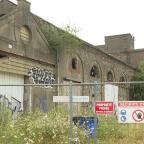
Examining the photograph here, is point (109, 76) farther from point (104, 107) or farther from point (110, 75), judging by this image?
point (104, 107)

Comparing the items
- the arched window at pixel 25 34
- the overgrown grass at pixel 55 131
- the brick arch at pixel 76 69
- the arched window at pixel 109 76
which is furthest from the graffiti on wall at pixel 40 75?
the arched window at pixel 109 76

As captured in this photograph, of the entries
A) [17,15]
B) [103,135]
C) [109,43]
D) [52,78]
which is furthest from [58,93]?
[109,43]

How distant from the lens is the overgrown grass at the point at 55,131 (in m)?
11.3

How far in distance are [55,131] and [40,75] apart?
12.8 metres

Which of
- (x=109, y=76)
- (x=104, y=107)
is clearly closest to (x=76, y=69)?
(x=109, y=76)

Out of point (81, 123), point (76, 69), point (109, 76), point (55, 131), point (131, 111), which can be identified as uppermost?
point (109, 76)

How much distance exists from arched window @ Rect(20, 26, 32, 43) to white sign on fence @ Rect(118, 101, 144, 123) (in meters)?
13.5

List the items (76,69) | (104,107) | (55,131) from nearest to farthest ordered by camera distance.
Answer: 1. (104,107)
2. (55,131)
3. (76,69)

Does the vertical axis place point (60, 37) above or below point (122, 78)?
above

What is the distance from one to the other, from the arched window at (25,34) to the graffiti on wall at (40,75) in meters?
1.74

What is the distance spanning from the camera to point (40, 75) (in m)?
24.2

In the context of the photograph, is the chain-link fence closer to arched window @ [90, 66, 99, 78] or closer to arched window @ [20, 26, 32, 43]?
arched window @ [20, 26, 32, 43]

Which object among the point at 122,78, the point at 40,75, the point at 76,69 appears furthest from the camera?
the point at 122,78

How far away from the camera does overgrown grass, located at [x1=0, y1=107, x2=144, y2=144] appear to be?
444 inches
